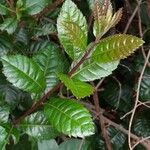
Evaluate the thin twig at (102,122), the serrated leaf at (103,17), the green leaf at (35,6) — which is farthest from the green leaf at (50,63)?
the thin twig at (102,122)

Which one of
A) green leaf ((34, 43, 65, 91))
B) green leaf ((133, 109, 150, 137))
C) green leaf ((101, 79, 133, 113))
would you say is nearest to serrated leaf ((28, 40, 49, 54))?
green leaf ((34, 43, 65, 91))

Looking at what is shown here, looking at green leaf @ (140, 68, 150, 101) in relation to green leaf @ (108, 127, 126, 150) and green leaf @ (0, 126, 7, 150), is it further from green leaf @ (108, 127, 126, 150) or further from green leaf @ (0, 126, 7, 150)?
green leaf @ (0, 126, 7, 150)

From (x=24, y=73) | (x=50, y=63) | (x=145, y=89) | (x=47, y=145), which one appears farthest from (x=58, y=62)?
(x=145, y=89)

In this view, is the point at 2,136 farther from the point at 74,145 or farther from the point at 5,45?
the point at 74,145

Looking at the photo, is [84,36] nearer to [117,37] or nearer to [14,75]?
[117,37]

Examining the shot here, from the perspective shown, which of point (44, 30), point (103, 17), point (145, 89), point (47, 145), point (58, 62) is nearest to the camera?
point (103, 17)

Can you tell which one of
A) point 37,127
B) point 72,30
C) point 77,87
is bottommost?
point 37,127
